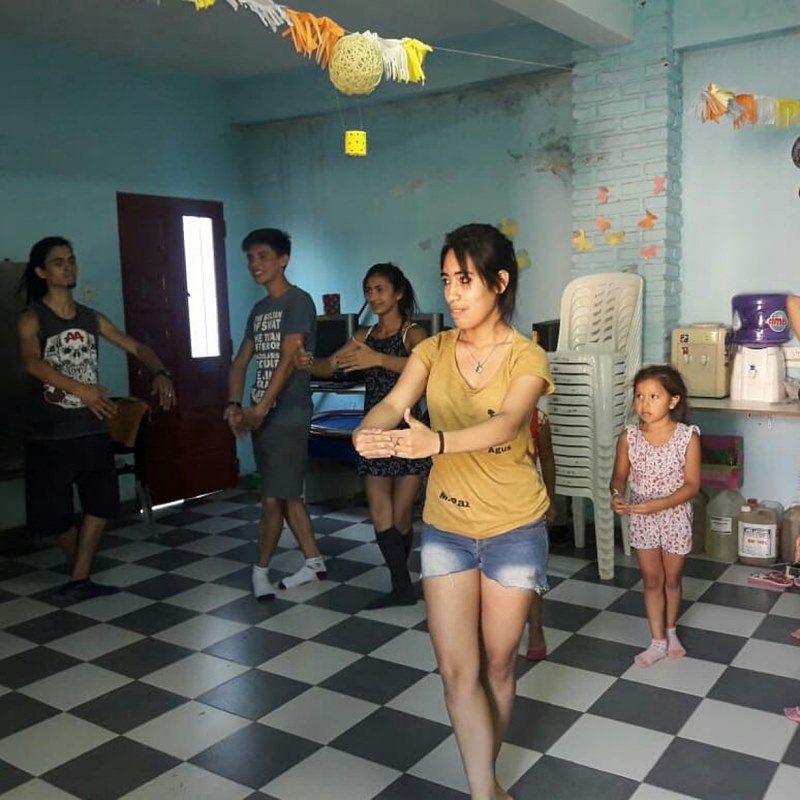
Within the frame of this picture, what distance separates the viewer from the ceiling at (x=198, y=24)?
432 centimetres

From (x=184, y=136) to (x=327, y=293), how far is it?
144 centimetres

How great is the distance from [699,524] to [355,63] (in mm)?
2765

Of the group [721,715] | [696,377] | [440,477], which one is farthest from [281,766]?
[696,377]

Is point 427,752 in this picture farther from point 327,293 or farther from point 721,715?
point 327,293

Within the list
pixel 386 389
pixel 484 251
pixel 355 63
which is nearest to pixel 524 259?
pixel 386 389

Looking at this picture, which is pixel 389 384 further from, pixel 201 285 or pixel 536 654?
pixel 201 285

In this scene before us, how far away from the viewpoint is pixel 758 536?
155 inches

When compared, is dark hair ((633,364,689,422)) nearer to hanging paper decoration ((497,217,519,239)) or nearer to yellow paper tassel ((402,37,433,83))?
yellow paper tassel ((402,37,433,83))

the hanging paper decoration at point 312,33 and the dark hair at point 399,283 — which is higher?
the hanging paper decoration at point 312,33

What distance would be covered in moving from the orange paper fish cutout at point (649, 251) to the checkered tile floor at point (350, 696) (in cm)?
156

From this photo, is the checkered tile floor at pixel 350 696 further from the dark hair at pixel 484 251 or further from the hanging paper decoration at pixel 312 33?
the hanging paper decoration at pixel 312 33

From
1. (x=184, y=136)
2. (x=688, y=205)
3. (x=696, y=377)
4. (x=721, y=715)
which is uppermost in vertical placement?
(x=184, y=136)

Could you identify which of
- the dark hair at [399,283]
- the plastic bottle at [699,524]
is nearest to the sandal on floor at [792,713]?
the plastic bottle at [699,524]

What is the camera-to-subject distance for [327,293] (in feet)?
19.4
